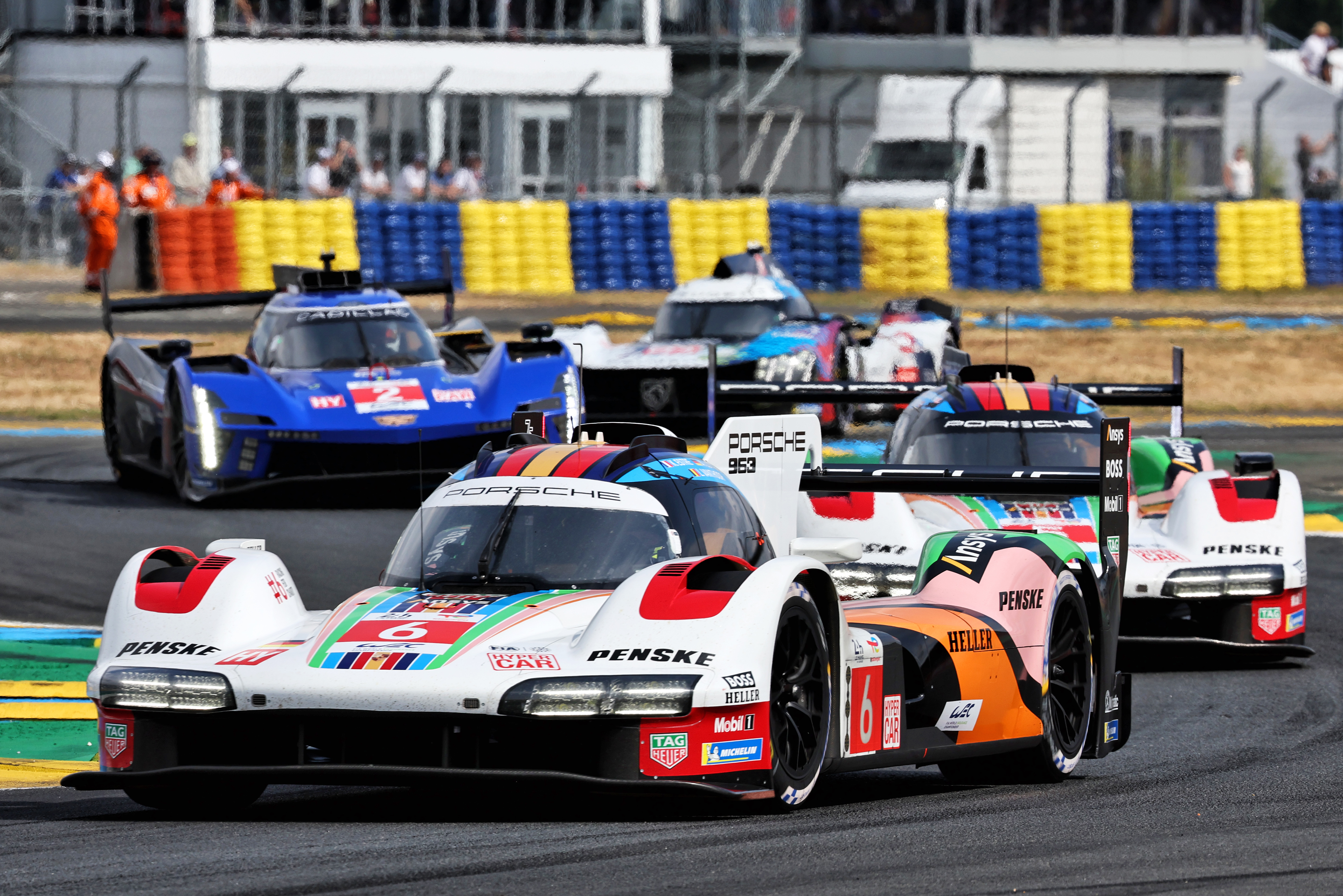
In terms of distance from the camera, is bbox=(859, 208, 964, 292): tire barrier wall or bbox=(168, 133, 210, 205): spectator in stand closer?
bbox=(859, 208, 964, 292): tire barrier wall

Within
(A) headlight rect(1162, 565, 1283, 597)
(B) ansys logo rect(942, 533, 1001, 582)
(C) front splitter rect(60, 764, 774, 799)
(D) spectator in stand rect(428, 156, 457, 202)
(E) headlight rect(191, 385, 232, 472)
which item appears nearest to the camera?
(C) front splitter rect(60, 764, 774, 799)

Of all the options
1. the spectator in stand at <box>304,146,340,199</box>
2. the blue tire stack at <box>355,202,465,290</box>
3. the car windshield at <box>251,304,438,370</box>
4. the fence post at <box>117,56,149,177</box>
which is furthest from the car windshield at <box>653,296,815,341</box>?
the fence post at <box>117,56,149,177</box>

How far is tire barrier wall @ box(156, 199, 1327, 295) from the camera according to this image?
2925 centimetres

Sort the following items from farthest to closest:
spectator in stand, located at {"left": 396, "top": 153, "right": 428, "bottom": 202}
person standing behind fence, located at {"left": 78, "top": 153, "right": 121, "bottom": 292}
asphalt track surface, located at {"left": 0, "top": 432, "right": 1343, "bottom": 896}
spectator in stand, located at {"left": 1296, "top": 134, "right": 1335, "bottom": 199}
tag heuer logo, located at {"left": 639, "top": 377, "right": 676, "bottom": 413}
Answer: spectator in stand, located at {"left": 1296, "top": 134, "right": 1335, "bottom": 199} → spectator in stand, located at {"left": 396, "top": 153, "right": 428, "bottom": 202} → person standing behind fence, located at {"left": 78, "top": 153, "right": 121, "bottom": 292} → tag heuer logo, located at {"left": 639, "top": 377, "right": 676, "bottom": 413} → asphalt track surface, located at {"left": 0, "top": 432, "right": 1343, "bottom": 896}

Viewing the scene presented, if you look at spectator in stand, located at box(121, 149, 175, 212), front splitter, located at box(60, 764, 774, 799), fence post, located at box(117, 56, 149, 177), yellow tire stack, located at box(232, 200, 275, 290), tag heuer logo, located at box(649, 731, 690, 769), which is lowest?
front splitter, located at box(60, 764, 774, 799)

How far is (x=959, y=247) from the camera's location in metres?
30.2

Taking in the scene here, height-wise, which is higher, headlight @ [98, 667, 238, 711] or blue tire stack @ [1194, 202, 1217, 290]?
blue tire stack @ [1194, 202, 1217, 290]

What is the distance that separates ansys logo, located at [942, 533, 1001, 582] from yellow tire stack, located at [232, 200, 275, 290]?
21.3 metres

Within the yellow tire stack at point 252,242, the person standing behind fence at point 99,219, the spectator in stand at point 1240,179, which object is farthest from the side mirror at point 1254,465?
the spectator in stand at point 1240,179

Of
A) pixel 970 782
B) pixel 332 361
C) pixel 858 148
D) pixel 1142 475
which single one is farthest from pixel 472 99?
pixel 970 782

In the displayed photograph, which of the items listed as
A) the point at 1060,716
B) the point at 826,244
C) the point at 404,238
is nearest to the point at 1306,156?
the point at 826,244

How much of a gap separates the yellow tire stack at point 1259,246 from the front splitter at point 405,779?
1004 inches

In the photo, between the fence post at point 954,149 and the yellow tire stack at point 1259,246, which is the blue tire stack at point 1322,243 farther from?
the fence post at point 954,149

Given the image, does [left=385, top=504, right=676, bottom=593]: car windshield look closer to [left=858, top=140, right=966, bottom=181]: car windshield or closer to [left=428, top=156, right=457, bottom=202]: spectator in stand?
[left=858, top=140, right=966, bottom=181]: car windshield
